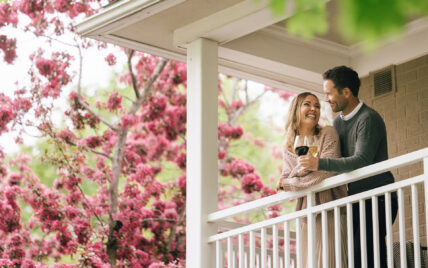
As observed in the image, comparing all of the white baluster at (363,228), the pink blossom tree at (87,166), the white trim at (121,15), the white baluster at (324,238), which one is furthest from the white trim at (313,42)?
the pink blossom tree at (87,166)

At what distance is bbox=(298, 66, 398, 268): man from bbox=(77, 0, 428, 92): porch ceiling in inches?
24.6

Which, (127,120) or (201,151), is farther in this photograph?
(127,120)

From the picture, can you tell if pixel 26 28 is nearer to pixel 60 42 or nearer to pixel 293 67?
pixel 60 42

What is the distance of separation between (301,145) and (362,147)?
1.46 ft

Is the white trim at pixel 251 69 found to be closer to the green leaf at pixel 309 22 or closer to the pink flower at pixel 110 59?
the pink flower at pixel 110 59

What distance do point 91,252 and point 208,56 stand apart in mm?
4015

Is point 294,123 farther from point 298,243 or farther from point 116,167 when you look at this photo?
point 116,167

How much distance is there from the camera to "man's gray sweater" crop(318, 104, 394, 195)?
5.00 meters

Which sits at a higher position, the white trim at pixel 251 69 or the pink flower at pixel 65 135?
the pink flower at pixel 65 135

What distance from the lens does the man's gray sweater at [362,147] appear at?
197 inches

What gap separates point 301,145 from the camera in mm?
5367

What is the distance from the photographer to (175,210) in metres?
11.0

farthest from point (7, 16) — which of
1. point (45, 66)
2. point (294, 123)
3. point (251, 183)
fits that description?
point (294, 123)

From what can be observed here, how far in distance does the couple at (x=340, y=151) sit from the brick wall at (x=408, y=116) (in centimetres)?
157
